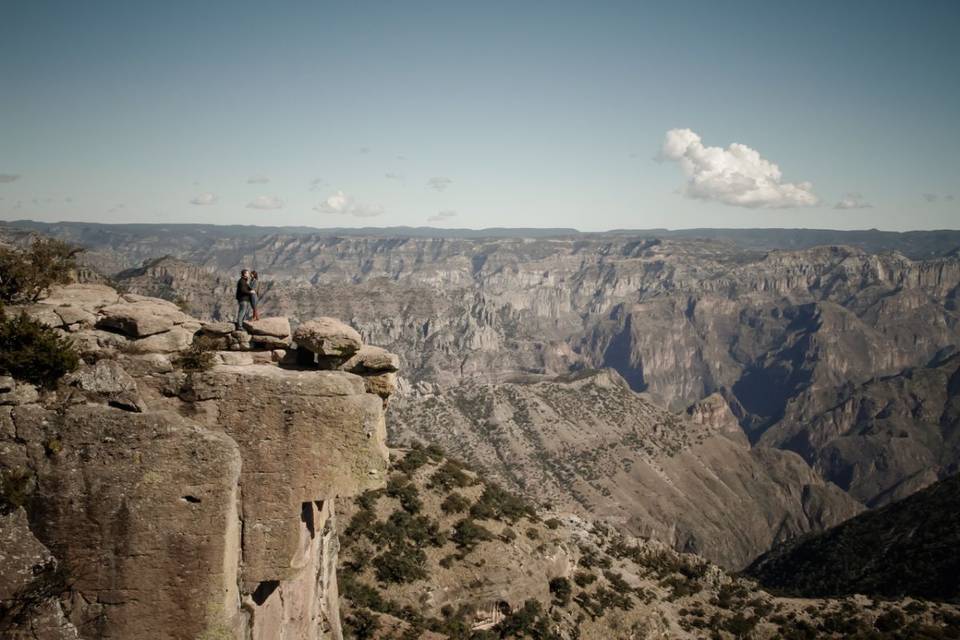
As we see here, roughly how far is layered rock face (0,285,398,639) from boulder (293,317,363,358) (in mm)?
1441

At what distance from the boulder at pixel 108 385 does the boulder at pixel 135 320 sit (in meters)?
2.00

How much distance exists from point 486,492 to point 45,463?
33.9m

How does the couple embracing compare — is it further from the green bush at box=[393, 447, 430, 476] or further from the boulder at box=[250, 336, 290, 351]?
the green bush at box=[393, 447, 430, 476]

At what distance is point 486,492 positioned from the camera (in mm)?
41594

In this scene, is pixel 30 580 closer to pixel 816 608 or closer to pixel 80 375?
pixel 80 375

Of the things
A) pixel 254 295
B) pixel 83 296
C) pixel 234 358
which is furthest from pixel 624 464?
pixel 83 296

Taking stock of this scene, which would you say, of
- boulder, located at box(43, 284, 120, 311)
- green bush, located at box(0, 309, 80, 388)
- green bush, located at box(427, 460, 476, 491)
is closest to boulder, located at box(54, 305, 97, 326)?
boulder, located at box(43, 284, 120, 311)

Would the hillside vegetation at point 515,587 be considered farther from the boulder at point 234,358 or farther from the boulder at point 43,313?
the boulder at point 43,313

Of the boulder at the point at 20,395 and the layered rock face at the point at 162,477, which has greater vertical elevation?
the boulder at the point at 20,395

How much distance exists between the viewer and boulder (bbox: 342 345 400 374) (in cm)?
1557

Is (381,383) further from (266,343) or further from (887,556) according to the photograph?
(887,556)

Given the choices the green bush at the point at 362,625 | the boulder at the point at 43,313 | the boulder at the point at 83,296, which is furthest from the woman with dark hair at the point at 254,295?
the green bush at the point at 362,625

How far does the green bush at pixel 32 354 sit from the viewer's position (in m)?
10.5

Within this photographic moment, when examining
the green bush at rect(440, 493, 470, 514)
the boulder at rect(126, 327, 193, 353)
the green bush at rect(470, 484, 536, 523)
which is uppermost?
the boulder at rect(126, 327, 193, 353)
